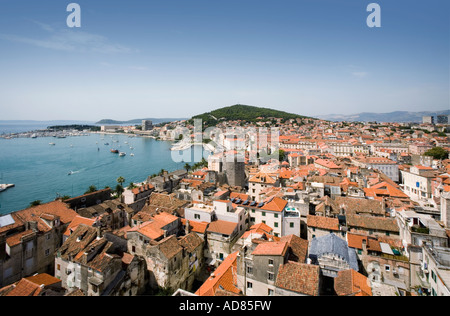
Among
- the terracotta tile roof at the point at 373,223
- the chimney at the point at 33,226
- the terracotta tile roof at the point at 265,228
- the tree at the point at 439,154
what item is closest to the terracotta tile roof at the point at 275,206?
the terracotta tile roof at the point at 265,228

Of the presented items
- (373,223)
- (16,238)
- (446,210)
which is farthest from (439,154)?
(16,238)

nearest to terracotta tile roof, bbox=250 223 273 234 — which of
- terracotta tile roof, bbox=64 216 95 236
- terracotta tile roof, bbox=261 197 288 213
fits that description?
terracotta tile roof, bbox=261 197 288 213

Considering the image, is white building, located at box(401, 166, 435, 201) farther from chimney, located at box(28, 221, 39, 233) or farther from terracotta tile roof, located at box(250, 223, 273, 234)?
chimney, located at box(28, 221, 39, 233)

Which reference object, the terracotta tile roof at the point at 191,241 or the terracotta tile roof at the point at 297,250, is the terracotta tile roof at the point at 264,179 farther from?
the terracotta tile roof at the point at 297,250
